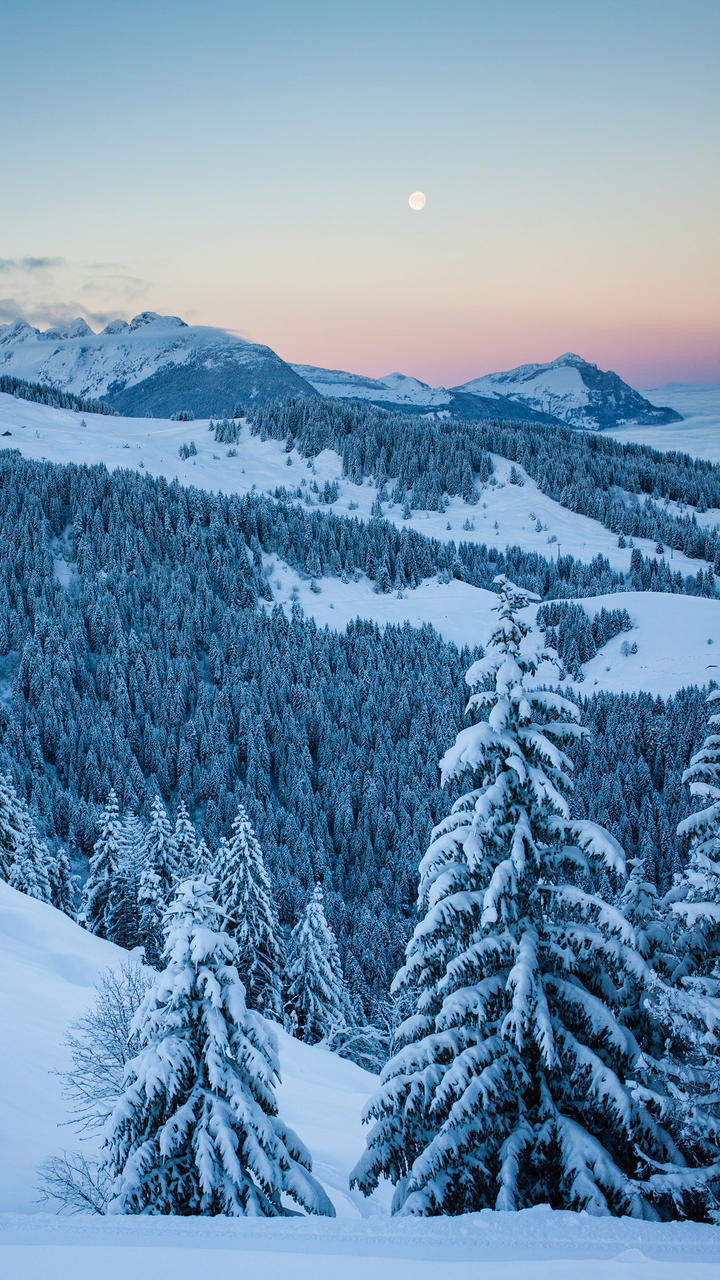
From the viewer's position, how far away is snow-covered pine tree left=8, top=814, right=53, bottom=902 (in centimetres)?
3834

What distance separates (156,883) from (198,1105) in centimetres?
3360

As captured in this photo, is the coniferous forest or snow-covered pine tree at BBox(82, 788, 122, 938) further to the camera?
snow-covered pine tree at BBox(82, 788, 122, 938)

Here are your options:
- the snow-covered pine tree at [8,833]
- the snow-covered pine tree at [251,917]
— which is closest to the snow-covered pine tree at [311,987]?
the snow-covered pine tree at [251,917]

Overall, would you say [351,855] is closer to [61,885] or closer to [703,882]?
[61,885]

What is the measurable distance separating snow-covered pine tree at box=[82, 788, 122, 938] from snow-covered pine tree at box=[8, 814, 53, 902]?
8.24ft

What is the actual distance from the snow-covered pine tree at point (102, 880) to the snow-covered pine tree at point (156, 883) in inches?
80.4

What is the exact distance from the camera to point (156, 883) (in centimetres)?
4050

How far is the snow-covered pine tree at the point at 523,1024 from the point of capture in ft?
27.5

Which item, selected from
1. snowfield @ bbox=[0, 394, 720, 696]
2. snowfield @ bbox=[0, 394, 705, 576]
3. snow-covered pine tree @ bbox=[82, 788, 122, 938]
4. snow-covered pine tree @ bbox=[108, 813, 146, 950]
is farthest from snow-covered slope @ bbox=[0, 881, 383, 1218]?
snowfield @ bbox=[0, 394, 705, 576]

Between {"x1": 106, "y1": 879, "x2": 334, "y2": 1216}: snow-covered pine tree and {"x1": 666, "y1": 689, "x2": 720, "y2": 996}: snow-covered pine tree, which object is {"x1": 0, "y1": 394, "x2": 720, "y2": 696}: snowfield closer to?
{"x1": 666, "y1": 689, "x2": 720, "y2": 996}: snow-covered pine tree

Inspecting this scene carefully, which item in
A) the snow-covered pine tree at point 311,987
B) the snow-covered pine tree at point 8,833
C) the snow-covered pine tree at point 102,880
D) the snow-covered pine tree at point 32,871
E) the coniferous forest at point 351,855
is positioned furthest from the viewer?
the snow-covered pine tree at point 102,880

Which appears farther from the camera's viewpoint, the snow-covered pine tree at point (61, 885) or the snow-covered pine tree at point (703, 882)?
the snow-covered pine tree at point (61, 885)

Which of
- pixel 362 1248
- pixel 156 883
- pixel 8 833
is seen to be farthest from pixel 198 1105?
pixel 8 833

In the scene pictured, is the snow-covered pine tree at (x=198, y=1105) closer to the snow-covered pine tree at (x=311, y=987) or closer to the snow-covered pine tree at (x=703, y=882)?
the snow-covered pine tree at (x=703, y=882)
